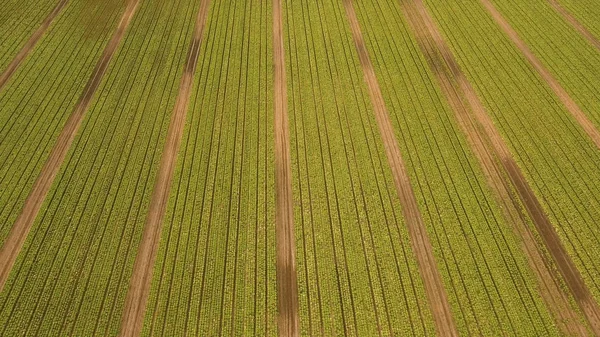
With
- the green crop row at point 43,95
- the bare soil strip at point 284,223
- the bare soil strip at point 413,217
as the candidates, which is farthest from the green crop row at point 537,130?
the green crop row at point 43,95

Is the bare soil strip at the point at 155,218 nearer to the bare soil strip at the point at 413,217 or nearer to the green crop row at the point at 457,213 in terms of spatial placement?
the bare soil strip at the point at 413,217

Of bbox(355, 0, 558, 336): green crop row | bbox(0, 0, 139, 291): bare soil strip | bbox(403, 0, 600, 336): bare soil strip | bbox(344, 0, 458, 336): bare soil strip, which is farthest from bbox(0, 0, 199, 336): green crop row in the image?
bbox(403, 0, 600, 336): bare soil strip

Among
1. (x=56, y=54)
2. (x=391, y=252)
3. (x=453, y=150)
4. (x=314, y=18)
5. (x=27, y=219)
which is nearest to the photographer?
(x=391, y=252)

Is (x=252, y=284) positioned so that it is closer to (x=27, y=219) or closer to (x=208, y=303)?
(x=208, y=303)

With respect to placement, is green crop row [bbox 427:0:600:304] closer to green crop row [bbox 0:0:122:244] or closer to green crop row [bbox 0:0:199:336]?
green crop row [bbox 0:0:199:336]

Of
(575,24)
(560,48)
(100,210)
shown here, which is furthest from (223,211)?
(575,24)

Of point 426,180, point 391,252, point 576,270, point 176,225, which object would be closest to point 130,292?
point 176,225
